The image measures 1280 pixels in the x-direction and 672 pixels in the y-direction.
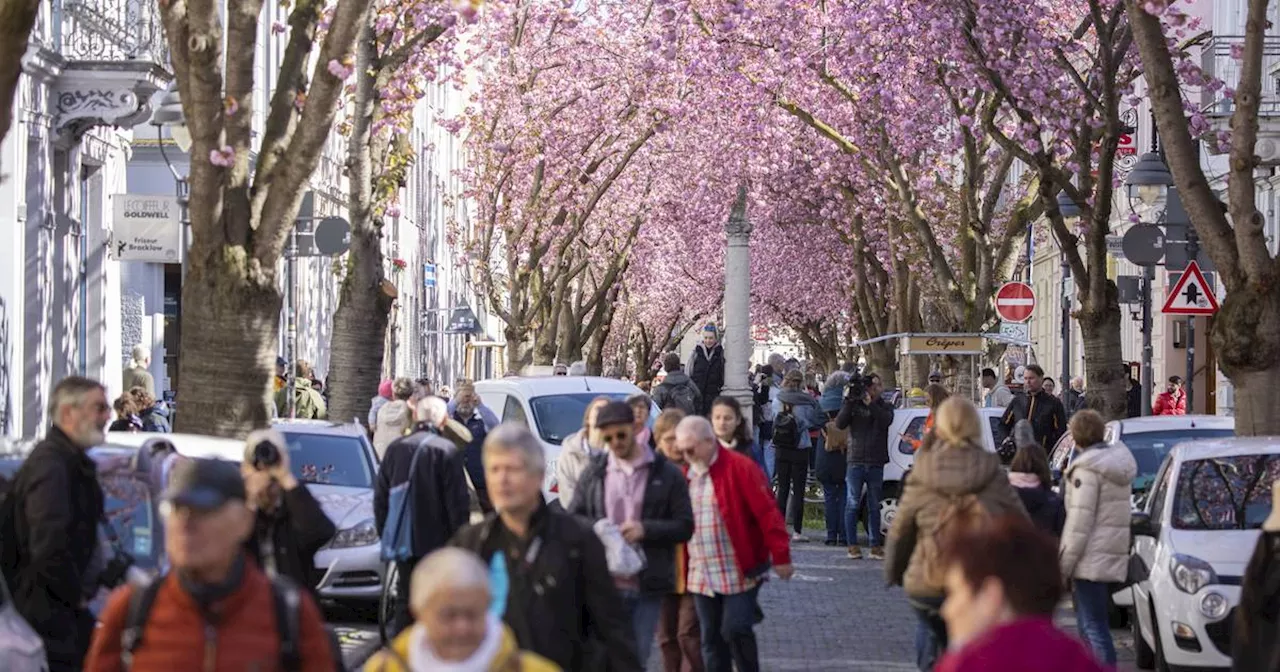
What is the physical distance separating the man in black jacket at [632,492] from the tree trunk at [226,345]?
4.68m

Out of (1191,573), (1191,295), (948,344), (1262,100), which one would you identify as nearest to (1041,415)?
(1191,295)

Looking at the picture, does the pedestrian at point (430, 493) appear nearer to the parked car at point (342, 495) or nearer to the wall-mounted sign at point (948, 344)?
the parked car at point (342, 495)

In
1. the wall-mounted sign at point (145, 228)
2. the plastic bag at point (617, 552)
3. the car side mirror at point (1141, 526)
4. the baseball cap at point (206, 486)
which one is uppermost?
the wall-mounted sign at point (145, 228)

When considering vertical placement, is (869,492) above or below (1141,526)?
below

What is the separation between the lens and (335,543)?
15938 millimetres

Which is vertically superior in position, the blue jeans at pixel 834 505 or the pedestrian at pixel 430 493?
the pedestrian at pixel 430 493

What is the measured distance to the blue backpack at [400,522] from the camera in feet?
40.2

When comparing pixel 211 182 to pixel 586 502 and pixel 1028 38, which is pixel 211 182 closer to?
pixel 586 502

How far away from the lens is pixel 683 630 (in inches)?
455

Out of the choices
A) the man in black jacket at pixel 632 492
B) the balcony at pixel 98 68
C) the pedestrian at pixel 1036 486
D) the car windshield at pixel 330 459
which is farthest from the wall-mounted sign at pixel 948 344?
the man in black jacket at pixel 632 492

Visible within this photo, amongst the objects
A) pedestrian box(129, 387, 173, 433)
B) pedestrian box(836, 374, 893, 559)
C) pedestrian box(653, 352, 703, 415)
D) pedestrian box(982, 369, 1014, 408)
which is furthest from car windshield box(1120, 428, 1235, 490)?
pedestrian box(982, 369, 1014, 408)

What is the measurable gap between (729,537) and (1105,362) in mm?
12673

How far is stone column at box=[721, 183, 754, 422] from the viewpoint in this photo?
26438 millimetres

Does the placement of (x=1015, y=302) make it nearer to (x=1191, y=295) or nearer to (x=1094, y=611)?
(x=1191, y=295)
